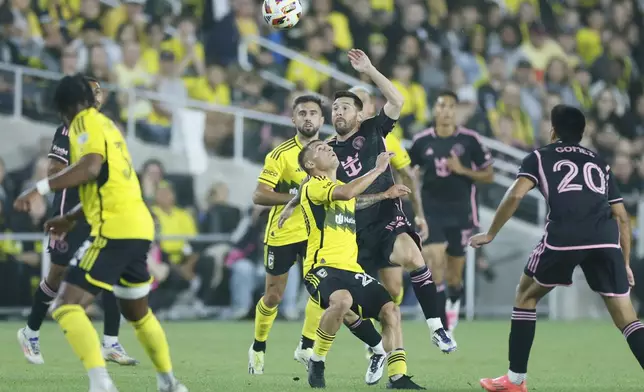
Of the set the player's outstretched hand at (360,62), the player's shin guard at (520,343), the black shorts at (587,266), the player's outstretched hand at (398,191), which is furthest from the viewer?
the player's outstretched hand at (360,62)

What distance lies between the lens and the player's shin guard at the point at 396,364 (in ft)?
30.5

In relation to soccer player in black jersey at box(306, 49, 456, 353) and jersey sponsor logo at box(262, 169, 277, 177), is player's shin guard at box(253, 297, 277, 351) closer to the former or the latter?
soccer player in black jersey at box(306, 49, 456, 353)

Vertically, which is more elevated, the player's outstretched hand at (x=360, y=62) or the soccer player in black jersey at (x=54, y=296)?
the player's outstretched hand at (x=360, y=62)

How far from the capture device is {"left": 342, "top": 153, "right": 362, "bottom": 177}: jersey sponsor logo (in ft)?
34.8

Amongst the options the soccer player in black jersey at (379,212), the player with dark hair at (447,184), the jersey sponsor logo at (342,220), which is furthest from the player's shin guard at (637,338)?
the player with dark hair at (447,184)

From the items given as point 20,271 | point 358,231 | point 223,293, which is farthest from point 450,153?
point 20,271

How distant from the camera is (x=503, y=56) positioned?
2316 cm

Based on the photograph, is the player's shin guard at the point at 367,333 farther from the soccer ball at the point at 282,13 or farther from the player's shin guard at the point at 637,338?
the soccer ball at the point at 282,13

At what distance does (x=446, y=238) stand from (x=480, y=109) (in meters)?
6.71

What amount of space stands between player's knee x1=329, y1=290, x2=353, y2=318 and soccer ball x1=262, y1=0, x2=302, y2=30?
4.03 m

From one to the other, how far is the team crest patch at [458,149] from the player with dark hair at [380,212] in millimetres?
3479

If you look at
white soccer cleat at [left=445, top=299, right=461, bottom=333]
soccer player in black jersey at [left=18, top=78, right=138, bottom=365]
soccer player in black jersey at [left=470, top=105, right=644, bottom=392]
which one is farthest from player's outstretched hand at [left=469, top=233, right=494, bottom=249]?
white soccer cleat at [left=445, top=299, right=461, bottom=333]

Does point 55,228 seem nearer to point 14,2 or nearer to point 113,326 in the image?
point 113,326

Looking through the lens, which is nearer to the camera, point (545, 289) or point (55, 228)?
point (55, 228)
